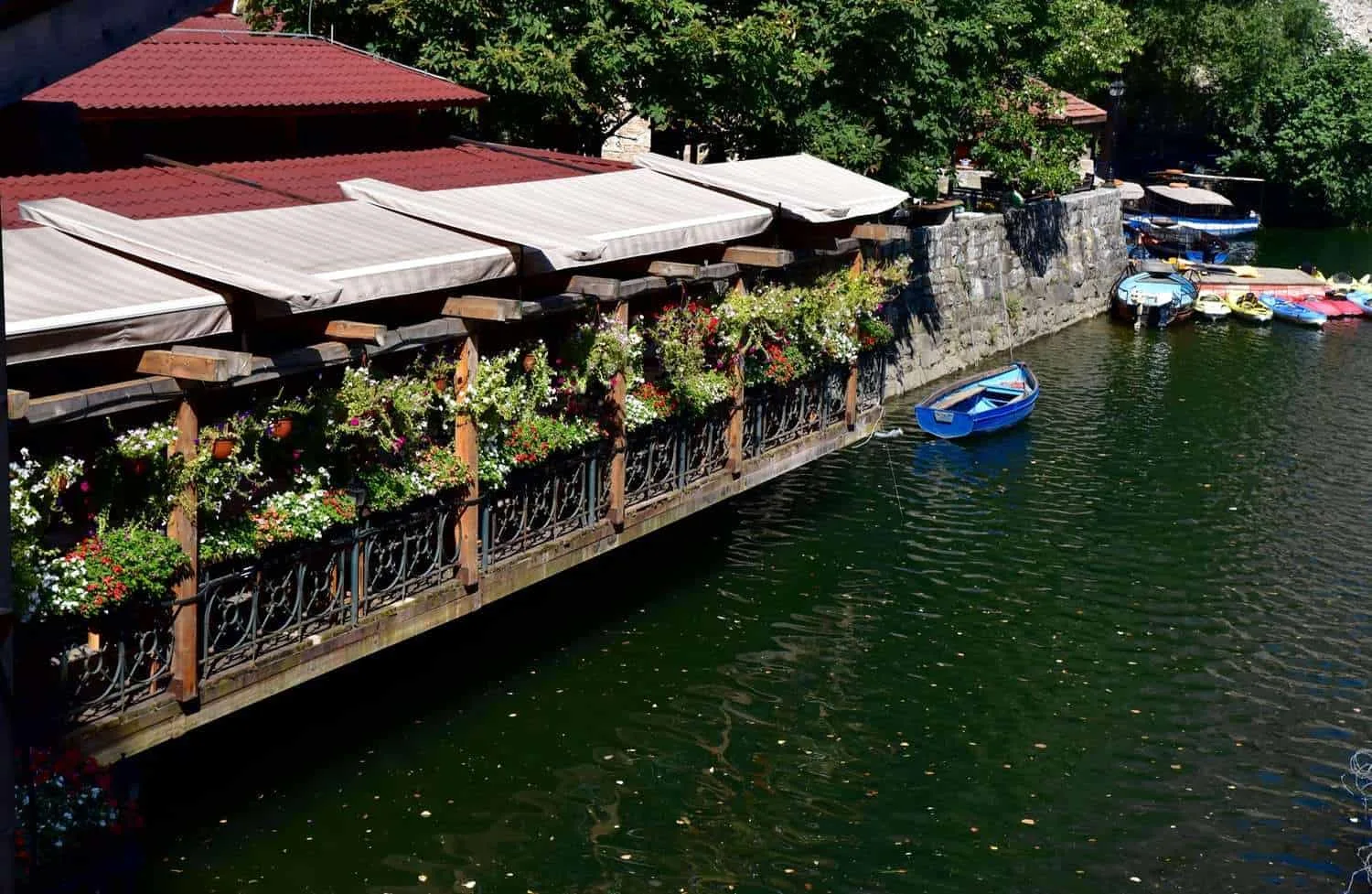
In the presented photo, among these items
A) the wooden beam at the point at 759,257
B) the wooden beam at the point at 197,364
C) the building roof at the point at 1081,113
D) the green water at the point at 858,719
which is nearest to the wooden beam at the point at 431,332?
the wooden beam at the point at 197,364

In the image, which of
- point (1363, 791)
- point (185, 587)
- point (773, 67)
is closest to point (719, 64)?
point (773, 67)

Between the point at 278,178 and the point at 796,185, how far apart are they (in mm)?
7179

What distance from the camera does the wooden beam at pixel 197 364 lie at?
1039cm

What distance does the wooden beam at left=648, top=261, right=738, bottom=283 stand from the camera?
16.6 meters

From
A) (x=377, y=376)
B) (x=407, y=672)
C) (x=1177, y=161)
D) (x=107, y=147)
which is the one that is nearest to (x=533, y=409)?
(x=377, y=376)

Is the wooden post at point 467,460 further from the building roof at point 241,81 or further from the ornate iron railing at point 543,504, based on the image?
the building roof at point 241,81

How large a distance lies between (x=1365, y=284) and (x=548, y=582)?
3500 centimetres

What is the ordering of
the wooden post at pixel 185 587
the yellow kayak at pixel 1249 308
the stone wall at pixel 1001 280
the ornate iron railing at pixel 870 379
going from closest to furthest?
the wooden post at pixel 185 587
the ornate iron railing at pixel 870 379
the stone wall at pixel 1001 280
the yellow kayak at pixel 1249 308

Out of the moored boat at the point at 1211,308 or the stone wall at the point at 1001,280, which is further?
the moored boat at the point at 1211,308

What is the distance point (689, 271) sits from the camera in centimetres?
1669

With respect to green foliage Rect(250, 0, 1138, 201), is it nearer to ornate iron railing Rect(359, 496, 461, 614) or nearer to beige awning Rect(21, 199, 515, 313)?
beige awning Rect(21, 199, 515, 313)

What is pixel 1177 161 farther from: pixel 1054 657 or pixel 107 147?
pixel 107 147

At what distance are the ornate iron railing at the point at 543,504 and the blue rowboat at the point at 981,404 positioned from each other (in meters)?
13.2

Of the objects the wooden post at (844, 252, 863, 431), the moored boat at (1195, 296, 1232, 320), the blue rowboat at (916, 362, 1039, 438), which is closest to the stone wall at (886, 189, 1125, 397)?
the blue rowboat at (916, 362, 1039, 438)
